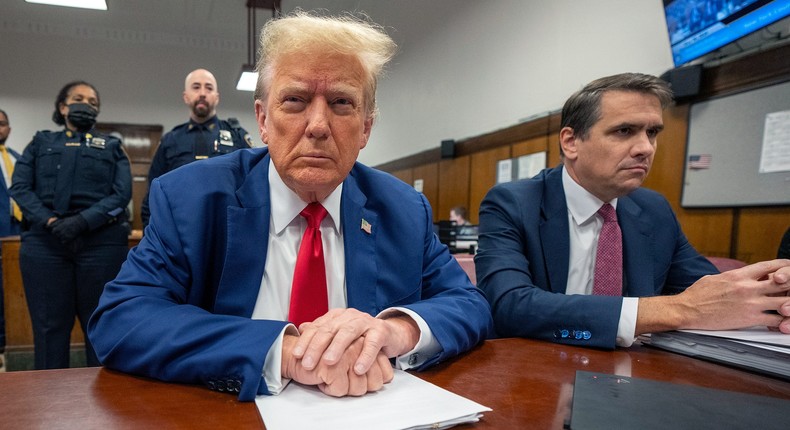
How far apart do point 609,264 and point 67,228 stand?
263cm

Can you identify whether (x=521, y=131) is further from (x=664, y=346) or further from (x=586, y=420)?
(x=586, y=420)

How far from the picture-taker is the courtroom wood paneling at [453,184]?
6539mm

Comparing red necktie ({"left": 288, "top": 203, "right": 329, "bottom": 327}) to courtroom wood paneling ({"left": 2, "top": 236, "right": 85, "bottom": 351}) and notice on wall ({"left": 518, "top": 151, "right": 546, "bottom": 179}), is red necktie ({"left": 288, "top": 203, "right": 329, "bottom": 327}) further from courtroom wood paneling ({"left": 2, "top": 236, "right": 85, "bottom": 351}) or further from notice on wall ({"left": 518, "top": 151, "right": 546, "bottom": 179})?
notice on wall ({"left": 518, "top": 151, "right": 546, "bottom": 179})

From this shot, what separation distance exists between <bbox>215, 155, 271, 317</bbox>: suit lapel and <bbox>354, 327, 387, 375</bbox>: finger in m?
0.36

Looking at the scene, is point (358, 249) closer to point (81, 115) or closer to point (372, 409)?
point (372, 409)

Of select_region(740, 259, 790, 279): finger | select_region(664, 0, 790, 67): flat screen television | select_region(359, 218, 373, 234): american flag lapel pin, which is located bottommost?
select_region(740, 259, 790, 279): finger

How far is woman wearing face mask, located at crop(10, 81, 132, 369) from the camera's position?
2.61 metres

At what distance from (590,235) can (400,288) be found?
29.0 inches

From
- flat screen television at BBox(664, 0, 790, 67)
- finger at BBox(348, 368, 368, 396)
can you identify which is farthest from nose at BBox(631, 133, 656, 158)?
flat screen television at BBox(664, 0, 790, 67)

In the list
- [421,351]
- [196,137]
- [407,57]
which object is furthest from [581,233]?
[407,57]

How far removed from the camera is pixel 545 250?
1.47 m

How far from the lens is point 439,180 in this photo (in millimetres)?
7273

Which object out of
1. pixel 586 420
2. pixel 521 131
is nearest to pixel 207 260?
pixel 586 420

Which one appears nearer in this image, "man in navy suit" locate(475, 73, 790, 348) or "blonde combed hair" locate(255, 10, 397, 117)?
"blonde combed hair" locate(255, 10, 397, 117)
